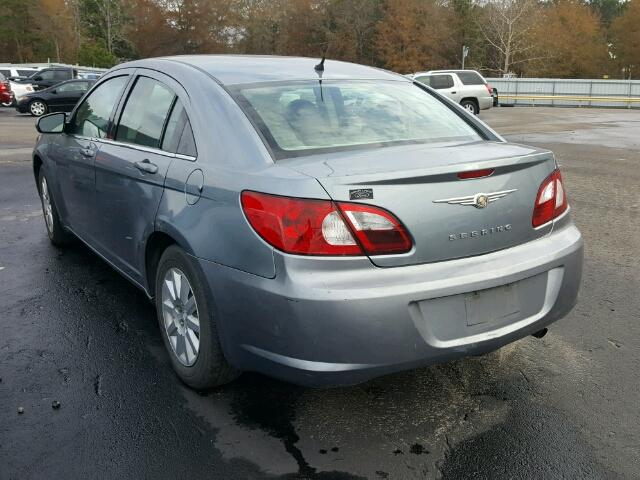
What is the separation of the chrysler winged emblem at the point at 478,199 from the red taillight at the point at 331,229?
261 mm

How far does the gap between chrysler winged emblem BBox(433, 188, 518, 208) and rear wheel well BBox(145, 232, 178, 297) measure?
1.43 metres

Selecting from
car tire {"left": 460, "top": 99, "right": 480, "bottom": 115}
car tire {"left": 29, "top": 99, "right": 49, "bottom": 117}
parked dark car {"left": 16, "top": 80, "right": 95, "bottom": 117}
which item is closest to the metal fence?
car tire {"left": 460, "top": 99, "right": 480, "bottom": 115}

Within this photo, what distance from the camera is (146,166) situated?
135 inches

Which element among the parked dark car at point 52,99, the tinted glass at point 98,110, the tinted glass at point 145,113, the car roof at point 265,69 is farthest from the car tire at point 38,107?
the tinted glass at point 145,113

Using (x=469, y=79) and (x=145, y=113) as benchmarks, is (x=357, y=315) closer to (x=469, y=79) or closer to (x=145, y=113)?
(x=145, y=113)

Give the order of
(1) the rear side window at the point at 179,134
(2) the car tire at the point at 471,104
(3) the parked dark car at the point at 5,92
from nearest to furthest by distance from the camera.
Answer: (1) the rear side window at the point at 179,134 → (2) the car tire at the point at 471,104 → (3) the parked dark car at the point at 5,92

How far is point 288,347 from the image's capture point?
2.56 meters

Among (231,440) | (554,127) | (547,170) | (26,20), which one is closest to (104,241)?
(231,440)

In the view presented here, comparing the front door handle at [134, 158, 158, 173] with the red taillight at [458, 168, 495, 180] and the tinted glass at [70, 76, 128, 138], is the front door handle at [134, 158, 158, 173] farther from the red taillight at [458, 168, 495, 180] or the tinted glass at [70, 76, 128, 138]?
the red taillight at [458, 168, 495, 180]

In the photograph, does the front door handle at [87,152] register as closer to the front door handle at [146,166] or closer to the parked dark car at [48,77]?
the front door handle at [146,166]

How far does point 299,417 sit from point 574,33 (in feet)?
225

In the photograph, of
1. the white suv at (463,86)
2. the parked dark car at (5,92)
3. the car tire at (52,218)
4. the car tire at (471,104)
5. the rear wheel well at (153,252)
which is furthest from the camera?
the parked dark car at (5,92)

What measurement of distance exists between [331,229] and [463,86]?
2279 cm

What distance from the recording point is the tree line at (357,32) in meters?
60.0
